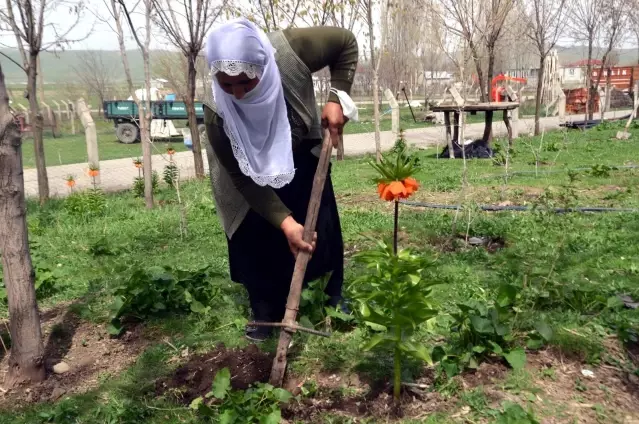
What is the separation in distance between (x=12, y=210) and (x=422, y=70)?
2871 centimetres

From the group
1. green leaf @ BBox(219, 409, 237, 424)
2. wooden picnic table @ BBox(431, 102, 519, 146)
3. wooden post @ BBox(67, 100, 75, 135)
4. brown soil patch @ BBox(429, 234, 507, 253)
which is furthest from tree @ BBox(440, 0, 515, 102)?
wooden post @ BBox(67, 100, 75, 135)

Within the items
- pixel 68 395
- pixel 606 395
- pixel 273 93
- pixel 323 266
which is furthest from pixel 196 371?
pixel 606 395

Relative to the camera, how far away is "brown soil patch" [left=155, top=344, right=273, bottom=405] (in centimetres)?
269

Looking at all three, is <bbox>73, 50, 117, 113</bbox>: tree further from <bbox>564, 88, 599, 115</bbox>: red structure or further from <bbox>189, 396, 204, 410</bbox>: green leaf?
<bbox>189, 396, 204, 410</bbox>: green leaf

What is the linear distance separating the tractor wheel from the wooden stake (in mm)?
18279

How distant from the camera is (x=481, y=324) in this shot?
246 cm

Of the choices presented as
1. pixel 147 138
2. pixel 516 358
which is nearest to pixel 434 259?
pixel 516 358

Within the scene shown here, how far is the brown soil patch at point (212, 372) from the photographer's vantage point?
106 inches

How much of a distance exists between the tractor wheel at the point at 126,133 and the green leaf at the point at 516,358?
18715 mm

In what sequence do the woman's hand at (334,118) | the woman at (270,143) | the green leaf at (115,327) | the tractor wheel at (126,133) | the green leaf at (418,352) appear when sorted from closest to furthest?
the green leaf at (418,352)
the woman at (270,143)
the woman's hand at (334,118)
the green leaf at (115,327)
the tractor wheel at (126,133)

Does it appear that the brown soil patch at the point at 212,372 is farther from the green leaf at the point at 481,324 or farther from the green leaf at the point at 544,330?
the green leaf at the point at 544,330

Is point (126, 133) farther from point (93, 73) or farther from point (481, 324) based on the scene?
point (481, 324)

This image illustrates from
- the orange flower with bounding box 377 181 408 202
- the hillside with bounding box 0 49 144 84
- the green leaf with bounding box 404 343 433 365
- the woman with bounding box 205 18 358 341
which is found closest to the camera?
the green leaf with bounding box 404 343 433 365

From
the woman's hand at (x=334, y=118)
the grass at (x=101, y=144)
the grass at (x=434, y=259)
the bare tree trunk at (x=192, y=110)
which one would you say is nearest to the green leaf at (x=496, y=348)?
the grass at (x=434, y=259)
